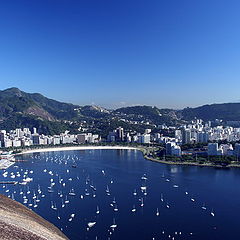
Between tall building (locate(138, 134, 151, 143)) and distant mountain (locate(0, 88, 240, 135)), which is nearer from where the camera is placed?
tall building (locate(138, 134, 151, 143))

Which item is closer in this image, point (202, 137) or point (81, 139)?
point (202, 137)

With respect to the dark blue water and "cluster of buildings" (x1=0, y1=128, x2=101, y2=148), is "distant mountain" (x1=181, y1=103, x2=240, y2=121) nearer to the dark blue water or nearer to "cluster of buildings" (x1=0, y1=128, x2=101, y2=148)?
"cluster of buildings" (x1=0, y1=128, x2=101, y2=148)

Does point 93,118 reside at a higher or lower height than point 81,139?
higher

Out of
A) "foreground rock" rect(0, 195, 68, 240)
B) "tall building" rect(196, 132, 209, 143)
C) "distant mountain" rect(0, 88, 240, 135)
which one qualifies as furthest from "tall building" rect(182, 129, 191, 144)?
"foreground rock" rect(0, 195, 68, 240)

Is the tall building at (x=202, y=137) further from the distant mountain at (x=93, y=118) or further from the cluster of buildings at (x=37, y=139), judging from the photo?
the cluster of buildings at (x=37, y=139)

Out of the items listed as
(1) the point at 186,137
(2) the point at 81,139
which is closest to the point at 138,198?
(1) the point at 186,137

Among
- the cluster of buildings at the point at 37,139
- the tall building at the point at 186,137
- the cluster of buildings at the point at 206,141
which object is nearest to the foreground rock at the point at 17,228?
the cluster of buildings at the point at 206,141

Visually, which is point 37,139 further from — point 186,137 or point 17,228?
point 17,228

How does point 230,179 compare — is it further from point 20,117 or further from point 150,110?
point 150,110
